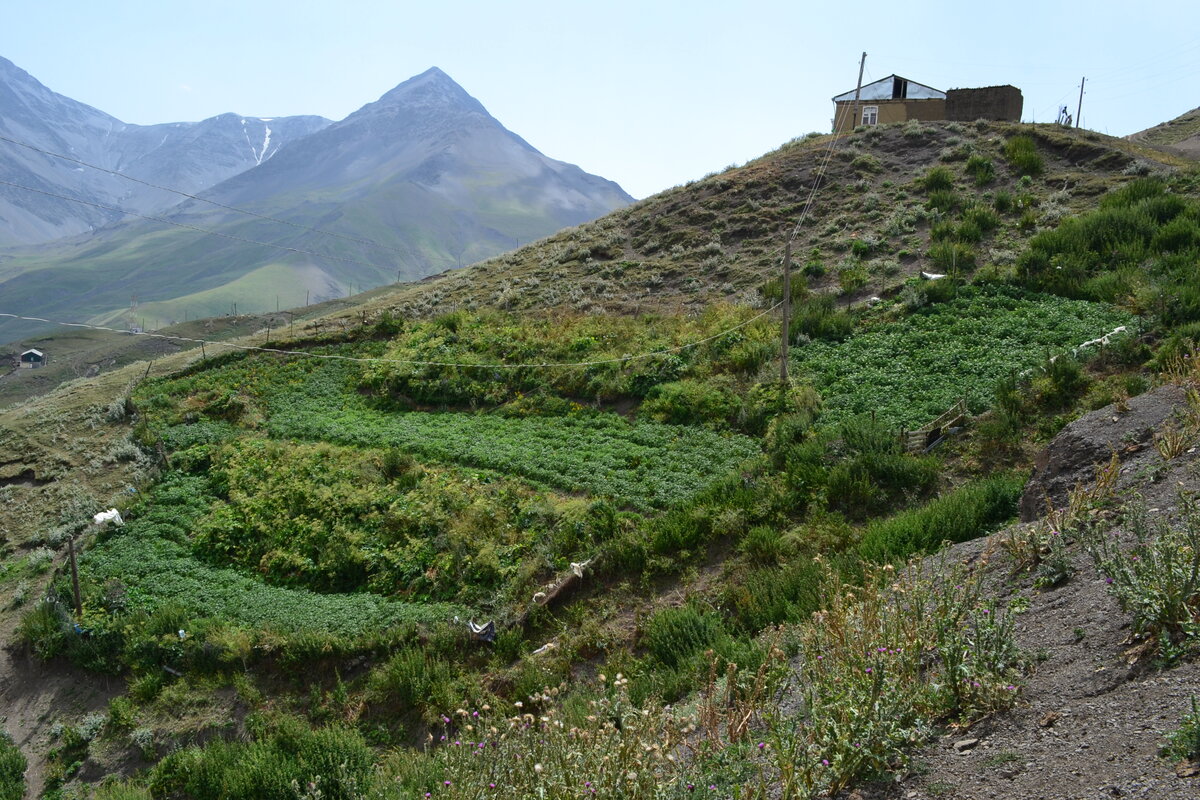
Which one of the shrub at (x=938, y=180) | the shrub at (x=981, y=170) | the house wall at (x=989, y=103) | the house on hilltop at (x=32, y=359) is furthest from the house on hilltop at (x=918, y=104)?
the house on hilltop at (x=32, y=359)

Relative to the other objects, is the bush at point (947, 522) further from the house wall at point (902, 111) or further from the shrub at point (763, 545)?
the house wall at point (902, 111)

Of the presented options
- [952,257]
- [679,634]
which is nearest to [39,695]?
[679,634]

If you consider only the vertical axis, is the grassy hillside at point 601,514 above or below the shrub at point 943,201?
below

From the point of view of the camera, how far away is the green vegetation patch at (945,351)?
1669cm

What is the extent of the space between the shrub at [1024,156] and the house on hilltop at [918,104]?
6981mm

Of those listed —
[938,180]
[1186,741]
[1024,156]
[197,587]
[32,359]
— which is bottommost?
[32,359]

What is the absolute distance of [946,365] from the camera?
1795 centimetres

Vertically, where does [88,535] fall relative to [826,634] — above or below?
below

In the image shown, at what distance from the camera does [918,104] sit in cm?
4250

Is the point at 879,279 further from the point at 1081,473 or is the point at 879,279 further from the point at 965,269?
the point at 1081,473

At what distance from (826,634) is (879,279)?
68.4 ft

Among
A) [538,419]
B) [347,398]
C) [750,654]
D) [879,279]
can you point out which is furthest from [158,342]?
[750,654]

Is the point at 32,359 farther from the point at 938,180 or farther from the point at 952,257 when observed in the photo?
the point at 952,257

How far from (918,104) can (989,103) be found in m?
3.71
